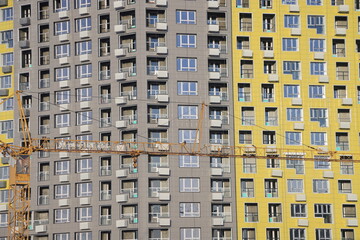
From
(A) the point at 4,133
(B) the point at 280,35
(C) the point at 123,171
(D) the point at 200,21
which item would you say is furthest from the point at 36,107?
(B) the point at 280,35

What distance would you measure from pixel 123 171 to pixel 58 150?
8.82 meters

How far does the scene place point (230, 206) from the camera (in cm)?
12812

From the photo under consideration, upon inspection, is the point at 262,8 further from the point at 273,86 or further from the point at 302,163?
the point at 302,163

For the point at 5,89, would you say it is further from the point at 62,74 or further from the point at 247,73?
the point at 247,73

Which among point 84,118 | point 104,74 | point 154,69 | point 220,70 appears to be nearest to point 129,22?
point 154,69

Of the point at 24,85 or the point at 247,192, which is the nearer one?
the point at 247,192

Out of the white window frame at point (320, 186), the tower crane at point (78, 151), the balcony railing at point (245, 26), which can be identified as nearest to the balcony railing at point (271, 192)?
the tower crane at point (78, 151)

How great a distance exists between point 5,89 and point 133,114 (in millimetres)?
18829

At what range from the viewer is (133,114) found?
130375mm

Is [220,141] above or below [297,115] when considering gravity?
below

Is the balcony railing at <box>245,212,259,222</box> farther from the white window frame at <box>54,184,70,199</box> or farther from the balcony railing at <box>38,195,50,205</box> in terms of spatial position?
the balcony railing at <box>38,195,50,205</box>

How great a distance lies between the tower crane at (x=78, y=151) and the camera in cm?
12825

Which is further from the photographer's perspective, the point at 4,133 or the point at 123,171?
the point at 4,133

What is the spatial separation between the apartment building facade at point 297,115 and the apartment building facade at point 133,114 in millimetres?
2528
